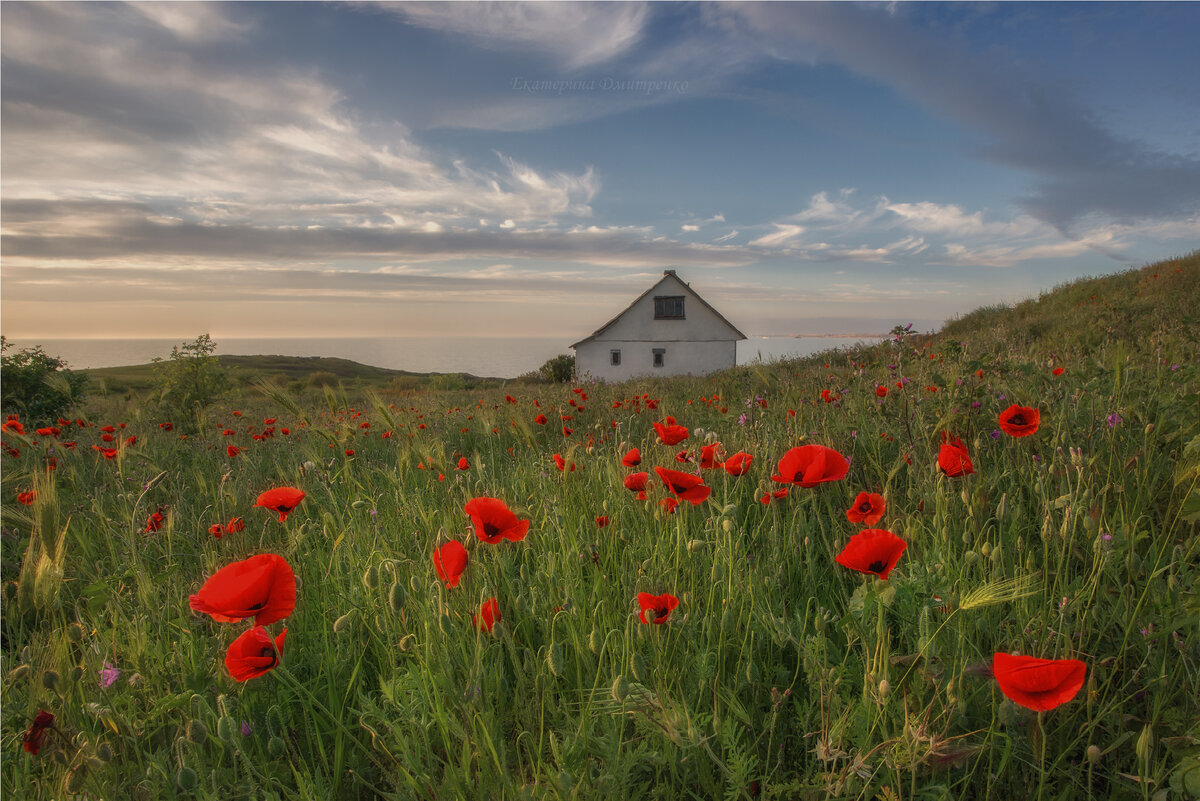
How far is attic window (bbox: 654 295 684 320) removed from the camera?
32.7 metres

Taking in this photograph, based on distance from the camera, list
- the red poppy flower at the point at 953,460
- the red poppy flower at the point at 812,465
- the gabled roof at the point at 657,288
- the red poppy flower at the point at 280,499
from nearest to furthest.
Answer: the red poppy flower at the point at 812,465
the red poppy flower at the point at 953,460
the red poppy flower at the point at 280,499
the gabled roof at the point at 657,288

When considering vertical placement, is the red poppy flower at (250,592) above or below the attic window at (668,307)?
below

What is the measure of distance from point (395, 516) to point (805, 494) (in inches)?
79.7

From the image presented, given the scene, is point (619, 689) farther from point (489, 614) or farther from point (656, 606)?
point (489, 614)

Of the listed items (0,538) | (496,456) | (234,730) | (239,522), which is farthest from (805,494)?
(0,538)

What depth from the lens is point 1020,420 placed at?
2471 millimetres

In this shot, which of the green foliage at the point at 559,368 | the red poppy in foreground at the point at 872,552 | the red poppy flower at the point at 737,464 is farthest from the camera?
the green foliage at the point at 559,368

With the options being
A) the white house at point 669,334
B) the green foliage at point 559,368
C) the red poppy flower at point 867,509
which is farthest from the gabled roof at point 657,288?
the red poppy flower at point 867,509

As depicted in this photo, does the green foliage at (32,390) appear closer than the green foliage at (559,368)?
Yes

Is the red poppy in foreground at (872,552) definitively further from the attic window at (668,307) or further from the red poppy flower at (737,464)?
the attic window at (668,307)

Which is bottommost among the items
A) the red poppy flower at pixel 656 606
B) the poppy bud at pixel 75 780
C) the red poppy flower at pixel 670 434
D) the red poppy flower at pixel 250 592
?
the poppy bud at pixel 75 780

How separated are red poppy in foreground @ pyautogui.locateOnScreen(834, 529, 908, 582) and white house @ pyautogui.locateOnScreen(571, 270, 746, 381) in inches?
1224

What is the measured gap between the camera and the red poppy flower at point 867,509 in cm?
178

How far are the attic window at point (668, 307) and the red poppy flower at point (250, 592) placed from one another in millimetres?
31888
